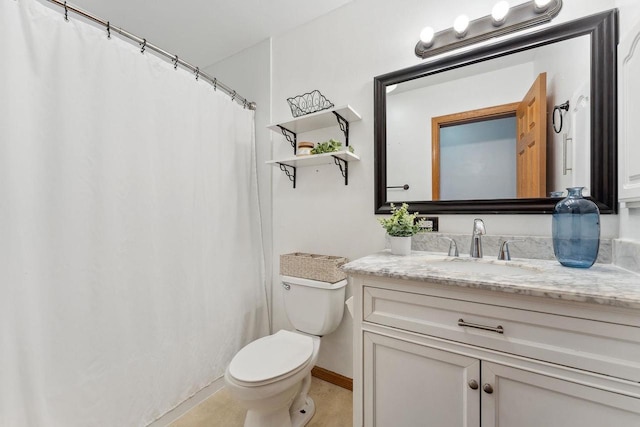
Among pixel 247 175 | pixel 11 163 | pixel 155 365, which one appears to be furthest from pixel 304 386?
pixel 11 163

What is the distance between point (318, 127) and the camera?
173cm

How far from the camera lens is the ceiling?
1625 mm

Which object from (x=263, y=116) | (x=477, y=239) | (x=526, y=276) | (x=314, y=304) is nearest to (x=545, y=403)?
(x=526, y=276)

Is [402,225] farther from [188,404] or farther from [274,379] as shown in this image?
[188,404]

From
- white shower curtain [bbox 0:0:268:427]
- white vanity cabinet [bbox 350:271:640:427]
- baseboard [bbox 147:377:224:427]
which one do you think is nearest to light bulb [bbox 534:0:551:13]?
white vanity cabinet [bbox 350:271:640:427]

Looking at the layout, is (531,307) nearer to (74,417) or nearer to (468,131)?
(468,131)

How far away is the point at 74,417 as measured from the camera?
105cm

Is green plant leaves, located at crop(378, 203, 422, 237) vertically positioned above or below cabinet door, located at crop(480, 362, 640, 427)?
above

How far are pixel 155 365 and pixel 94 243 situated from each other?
26.5 inches

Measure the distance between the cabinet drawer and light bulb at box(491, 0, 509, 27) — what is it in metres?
1.26

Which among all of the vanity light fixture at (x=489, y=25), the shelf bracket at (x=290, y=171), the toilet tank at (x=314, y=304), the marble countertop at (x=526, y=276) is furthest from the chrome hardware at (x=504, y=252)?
the shelf bracket at (x=290, y=171)

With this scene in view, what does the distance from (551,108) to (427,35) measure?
669 mm

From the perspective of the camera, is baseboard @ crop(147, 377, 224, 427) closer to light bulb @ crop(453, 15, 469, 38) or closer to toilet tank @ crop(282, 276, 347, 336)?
toilet tank @ crop(282, 276, 347, 336)

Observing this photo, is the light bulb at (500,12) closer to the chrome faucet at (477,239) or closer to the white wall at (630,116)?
the white wall at (630,116)
